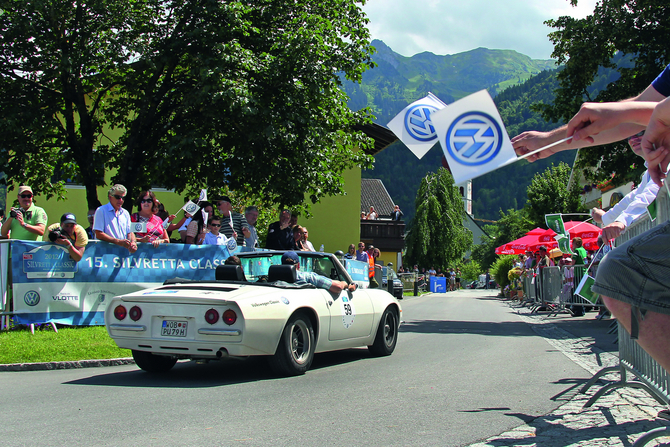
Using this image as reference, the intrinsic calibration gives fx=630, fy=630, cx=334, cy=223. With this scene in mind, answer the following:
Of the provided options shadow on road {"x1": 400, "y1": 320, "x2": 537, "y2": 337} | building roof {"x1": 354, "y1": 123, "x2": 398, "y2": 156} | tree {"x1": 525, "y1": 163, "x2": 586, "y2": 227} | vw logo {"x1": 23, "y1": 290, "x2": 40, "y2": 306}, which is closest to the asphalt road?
vw logo {"x1": 23, "y1": 290, "x2": 40, "y2": 306}

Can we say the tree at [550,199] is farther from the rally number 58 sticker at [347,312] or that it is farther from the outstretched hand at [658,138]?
the outstretched hand at [658,138]

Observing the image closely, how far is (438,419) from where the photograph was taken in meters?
4.65

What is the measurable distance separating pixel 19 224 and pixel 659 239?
10.1 meters

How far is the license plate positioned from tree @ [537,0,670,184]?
46.3ft

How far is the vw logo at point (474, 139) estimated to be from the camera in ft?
12.2

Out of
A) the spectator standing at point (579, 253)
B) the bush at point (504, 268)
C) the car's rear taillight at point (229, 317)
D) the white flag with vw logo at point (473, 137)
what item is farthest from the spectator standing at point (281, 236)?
the bush at point (504, 268)

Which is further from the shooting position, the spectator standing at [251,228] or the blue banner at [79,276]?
the spectator standing at [251,228]

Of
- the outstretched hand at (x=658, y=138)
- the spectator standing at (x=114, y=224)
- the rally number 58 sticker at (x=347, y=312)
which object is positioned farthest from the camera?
the spectator standing at (x=114, y=224)

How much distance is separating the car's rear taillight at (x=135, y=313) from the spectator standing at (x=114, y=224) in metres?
3.96

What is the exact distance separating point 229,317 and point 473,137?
10.9ft

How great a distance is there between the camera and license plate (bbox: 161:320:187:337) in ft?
20.6

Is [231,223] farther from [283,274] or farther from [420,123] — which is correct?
[420,123]

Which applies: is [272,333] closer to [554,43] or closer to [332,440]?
[332,440]

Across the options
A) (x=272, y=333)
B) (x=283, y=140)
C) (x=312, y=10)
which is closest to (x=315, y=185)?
(x=283, y=140)
